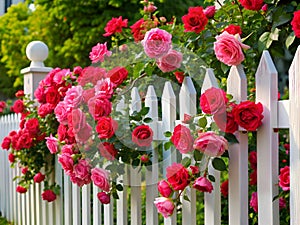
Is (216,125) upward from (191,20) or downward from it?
downward

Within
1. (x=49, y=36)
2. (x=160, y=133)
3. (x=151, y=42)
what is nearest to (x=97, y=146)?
(x=160, y=133)

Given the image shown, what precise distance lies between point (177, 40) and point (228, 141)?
34.5 inches

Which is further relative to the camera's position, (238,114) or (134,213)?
(134,213)

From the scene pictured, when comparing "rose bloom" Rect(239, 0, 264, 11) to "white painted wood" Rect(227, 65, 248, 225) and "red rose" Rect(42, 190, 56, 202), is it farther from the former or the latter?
"red rose" Rect(42, 190, 56, 202)

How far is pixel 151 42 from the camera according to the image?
6.35 feet

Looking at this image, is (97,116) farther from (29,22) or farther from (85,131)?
(29,22)

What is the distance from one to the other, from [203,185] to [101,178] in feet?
2.12

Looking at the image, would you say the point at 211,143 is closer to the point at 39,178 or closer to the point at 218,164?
the point at 218,164

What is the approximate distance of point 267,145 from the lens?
1573 millimetres

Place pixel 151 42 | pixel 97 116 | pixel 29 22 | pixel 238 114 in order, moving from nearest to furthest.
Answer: pixel 238 114 → pixel 151 42 → pixel 97 116 → pixel 29 22

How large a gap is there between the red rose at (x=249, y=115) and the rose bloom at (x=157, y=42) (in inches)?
19.4

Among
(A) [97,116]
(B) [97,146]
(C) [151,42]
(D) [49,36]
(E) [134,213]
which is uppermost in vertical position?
(D) [49,36]

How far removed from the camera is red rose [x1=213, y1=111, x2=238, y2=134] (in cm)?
160

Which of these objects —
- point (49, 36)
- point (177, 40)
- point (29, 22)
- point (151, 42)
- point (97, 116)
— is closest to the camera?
point (151, 42)
